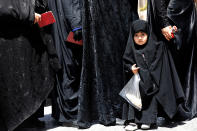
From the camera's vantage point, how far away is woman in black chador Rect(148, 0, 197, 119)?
2.92 metres

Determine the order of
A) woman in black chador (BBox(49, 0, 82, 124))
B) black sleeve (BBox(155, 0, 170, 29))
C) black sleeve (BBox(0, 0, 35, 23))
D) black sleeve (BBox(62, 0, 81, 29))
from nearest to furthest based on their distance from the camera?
black sleeve (BBox(0, 0, 35, 23))
black sleeve (BBox(155, 0, 170, 29))
black sleeve (BBox(62, 0, 81, 29))
woman in black chador (BBox(49, 0, 82, 124))

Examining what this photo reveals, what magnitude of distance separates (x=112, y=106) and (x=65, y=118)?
0.60 meters

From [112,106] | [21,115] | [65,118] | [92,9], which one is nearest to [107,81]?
[112,106]

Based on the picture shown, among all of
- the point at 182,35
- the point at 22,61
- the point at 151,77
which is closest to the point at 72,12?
the point at 22,61

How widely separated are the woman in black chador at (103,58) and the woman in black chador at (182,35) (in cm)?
42

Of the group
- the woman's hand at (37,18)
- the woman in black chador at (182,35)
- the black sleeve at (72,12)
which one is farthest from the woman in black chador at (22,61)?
the woman in black chador at (182,35)

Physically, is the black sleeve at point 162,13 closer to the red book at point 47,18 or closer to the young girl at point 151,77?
the young girl at point 151,77

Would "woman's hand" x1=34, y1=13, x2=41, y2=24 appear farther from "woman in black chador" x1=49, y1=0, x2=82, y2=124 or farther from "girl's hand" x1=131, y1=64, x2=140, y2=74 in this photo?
"girl's hand" x1=131, y1=64, x2=140, y2=74

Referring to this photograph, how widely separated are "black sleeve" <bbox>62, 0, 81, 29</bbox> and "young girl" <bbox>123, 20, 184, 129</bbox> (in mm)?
655

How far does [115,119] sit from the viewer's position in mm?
3123

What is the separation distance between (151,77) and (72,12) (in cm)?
117

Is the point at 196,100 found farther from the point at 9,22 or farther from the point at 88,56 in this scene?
the point at 9,22

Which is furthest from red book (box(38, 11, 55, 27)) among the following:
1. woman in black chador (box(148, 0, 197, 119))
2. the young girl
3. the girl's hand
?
woman in black chador (box(148, 0, 197, 119))

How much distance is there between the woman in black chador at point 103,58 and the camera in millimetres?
3027
